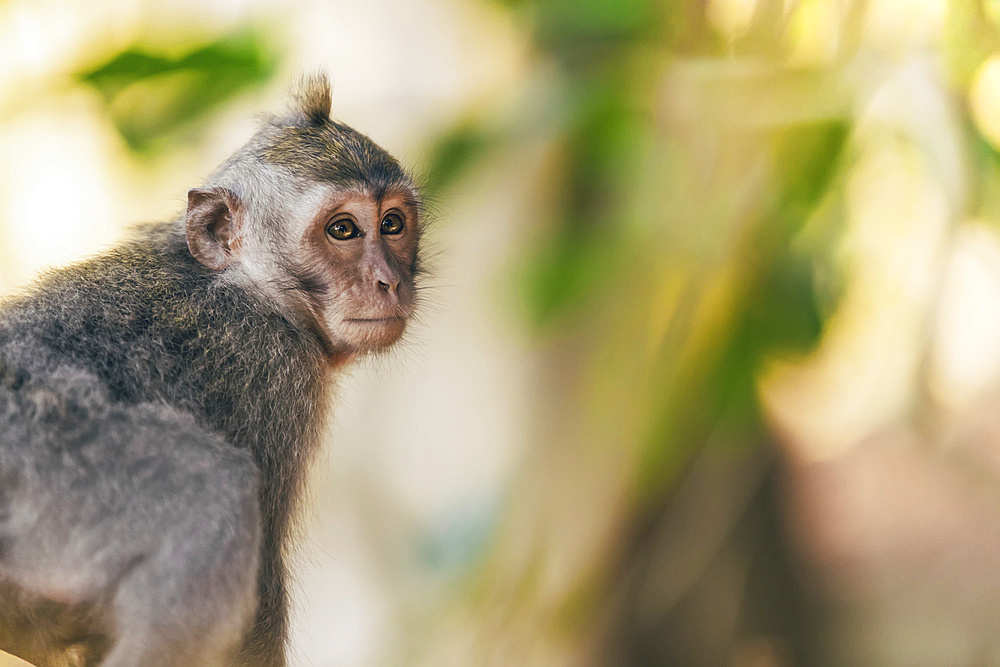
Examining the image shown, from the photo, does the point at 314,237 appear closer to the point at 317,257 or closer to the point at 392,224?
the point at 317,257

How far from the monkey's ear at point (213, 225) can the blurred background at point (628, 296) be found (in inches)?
8.5

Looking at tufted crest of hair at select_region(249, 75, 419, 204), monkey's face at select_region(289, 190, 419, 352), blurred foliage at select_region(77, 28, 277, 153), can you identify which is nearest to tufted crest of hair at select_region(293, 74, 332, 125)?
tufted crest of hair at select_region(249, 75, 419, 204)

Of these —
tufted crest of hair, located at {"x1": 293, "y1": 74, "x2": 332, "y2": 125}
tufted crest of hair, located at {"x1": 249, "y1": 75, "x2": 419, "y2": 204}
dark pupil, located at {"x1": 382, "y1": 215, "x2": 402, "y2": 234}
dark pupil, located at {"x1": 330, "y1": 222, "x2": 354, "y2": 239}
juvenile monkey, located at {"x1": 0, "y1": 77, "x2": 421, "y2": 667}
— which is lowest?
juvenile monkey, located at {"x1": 0, "y1": 77, "x2": 421, "y2": 667}

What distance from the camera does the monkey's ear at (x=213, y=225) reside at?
1.54 meters

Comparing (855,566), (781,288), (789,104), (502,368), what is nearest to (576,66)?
(789,104)

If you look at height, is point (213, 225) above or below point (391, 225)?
below

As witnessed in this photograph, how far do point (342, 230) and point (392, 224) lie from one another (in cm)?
12

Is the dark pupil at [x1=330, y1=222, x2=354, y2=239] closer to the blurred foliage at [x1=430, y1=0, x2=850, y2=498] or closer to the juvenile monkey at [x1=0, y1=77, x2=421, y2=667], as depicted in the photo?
the juvenile monkey at [x1=0, y1=77, x2=421, y2=667]

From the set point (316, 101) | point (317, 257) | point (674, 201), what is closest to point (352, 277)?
Result: point (317, 257)

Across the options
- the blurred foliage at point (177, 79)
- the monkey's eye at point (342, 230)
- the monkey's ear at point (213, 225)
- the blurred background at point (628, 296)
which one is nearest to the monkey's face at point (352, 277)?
the monkey's eye at point (342, 230)

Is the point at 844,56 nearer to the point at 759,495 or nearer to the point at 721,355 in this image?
the point at 721,355

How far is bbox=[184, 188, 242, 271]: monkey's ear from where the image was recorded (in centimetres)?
154

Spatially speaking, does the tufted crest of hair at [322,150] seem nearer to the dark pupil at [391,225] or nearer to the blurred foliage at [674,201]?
the dark pupil at [391,225]

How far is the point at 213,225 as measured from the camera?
62.5 inches
